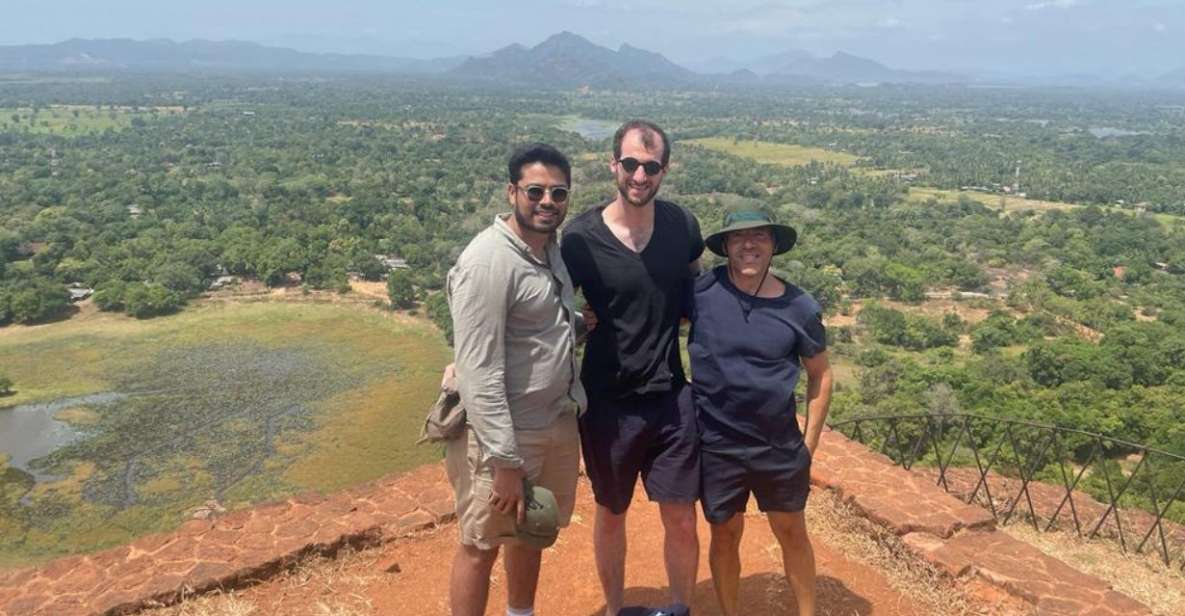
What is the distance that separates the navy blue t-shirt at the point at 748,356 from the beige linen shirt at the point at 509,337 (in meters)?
0.64

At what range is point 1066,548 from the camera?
6.50 meters

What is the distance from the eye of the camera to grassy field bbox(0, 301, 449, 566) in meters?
17.8

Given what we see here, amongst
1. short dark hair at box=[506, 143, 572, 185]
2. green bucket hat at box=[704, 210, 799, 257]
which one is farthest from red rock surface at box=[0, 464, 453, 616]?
short dark hair at box=[506, 143, 572, 185]

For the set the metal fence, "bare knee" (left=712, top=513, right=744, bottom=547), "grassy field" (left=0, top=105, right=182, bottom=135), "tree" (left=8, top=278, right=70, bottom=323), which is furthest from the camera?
"grassy field" (left=0, top=105, right=182, bottom=135)

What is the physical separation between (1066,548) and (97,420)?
23561 mm

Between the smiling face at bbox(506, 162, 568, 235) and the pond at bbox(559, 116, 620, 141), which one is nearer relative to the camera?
the smiling face at bbox(506, 162, 568, 235)

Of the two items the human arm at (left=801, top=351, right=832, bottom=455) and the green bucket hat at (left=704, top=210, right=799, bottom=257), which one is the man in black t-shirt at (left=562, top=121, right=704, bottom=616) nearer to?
the green bucket hat at (left=704, top=210, right=799, bottom=257)

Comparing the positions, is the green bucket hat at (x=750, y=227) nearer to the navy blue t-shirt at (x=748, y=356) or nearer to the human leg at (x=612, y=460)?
the navy blue t-shirt at (x=748, y=356)

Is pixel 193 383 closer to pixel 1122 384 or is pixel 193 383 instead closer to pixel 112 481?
pixel 112 481

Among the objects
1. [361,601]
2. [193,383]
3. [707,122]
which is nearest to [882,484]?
[361,601]

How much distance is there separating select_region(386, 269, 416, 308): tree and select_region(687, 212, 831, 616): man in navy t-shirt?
100 ft

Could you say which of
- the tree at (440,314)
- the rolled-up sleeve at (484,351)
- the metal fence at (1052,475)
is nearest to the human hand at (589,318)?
the rolled-up sleeve at (484,351)

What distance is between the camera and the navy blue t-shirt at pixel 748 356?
342 cm

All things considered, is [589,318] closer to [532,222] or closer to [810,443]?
[532,222]
